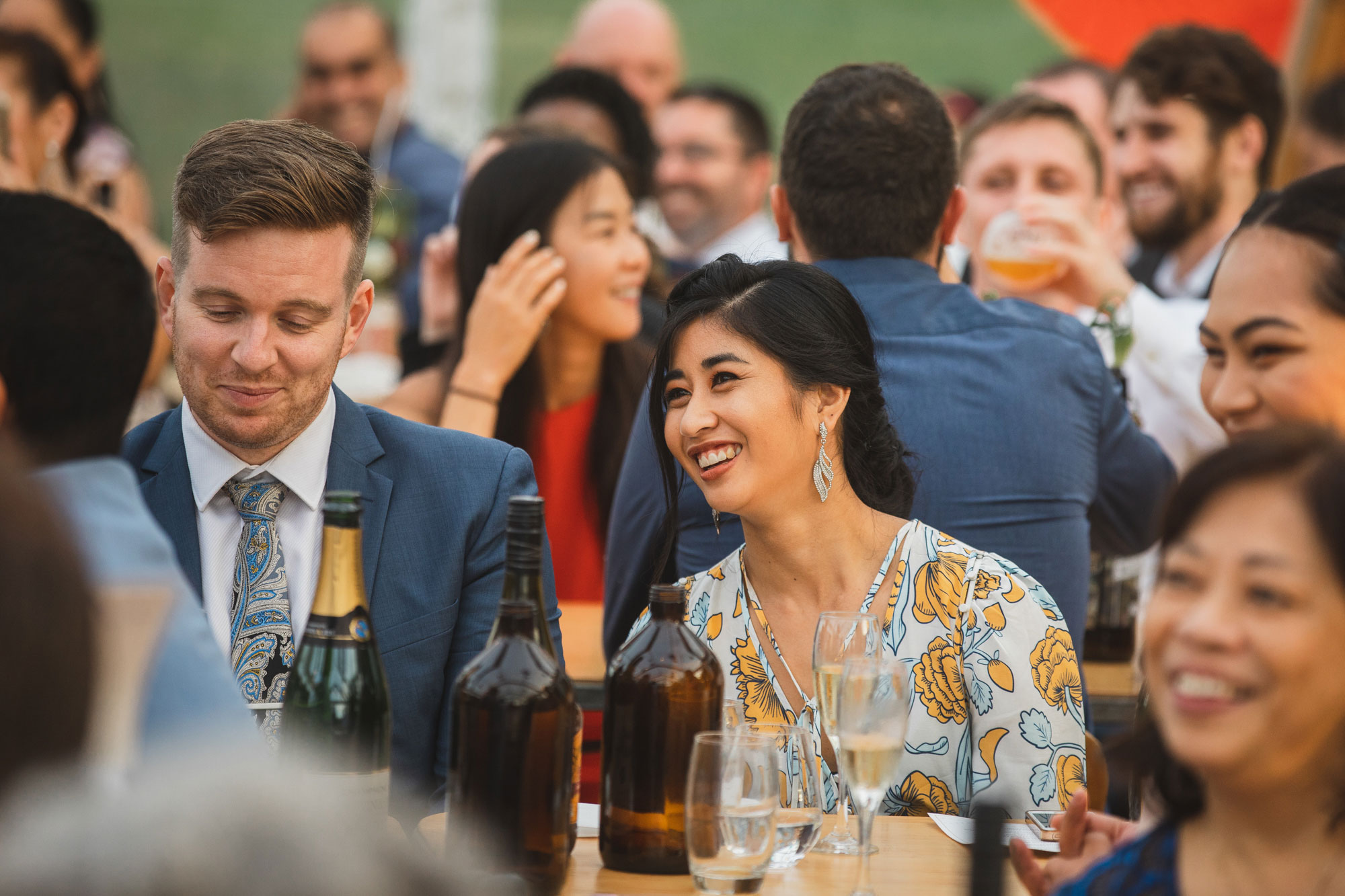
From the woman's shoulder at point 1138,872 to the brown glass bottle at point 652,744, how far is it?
40cm

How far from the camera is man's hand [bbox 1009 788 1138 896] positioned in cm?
147

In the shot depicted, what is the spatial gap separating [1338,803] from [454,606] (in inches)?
46.6

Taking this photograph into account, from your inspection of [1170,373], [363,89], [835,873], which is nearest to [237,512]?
[835,873]

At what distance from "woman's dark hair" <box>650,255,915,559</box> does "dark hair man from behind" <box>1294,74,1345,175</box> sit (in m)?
2.56

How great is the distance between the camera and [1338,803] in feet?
4.15

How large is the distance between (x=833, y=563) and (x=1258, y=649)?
1.00 m

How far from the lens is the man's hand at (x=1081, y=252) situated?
3136 mm

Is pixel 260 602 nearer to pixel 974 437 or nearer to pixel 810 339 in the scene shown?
pixel 810 339

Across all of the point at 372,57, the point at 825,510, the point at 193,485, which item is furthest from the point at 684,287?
the point at 372,57

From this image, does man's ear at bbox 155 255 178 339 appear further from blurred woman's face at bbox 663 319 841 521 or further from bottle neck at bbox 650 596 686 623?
bottle neck at bbox 650 596 686 623

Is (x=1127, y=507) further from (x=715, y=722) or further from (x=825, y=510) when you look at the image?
(x=715, y=722)

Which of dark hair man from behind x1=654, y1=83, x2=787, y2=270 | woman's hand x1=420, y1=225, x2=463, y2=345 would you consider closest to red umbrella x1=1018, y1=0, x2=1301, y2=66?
dark hair man from behind x1=654, y1=83, x2=787, y2=270

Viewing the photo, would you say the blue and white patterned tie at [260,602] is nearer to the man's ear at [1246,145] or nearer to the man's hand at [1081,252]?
the man's hand at [1081,252]

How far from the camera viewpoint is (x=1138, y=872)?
133 cm
